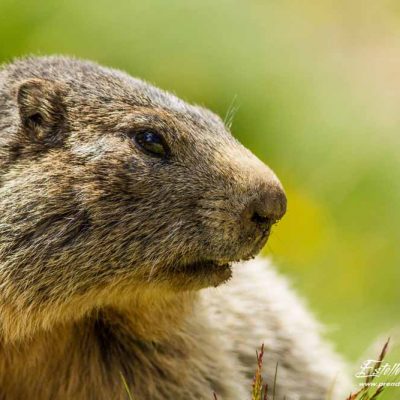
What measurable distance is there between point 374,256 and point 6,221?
6068 millimetres

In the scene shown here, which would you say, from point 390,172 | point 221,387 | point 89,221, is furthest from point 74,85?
point 390,172

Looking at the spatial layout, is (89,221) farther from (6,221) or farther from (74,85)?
(74,85)

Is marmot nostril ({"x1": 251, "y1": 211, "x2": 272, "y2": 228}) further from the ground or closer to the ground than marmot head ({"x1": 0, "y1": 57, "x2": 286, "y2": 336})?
further from the ground

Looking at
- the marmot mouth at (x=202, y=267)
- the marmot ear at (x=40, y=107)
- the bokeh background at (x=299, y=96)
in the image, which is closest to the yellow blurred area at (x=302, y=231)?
the bokeh background at (x=299, y=96)

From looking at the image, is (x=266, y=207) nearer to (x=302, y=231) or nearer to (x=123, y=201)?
(x=123, y=201)

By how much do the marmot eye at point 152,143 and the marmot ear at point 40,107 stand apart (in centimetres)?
52

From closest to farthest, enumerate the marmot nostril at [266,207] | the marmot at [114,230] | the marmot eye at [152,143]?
the marmot nostril at [266,207] → the marmot at [114,230] → the marmot eye at [152,143]

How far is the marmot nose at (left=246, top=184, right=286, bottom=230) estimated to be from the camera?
5926 millimetres

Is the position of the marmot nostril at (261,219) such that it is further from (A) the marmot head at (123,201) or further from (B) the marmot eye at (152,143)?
(B) the marmot eye at (152,143)

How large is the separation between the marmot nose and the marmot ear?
4.38ft

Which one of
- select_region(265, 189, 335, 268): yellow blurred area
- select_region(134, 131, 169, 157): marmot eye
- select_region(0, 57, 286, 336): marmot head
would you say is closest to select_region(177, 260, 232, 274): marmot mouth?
select_region(0, 57, 286, 336): marmot head

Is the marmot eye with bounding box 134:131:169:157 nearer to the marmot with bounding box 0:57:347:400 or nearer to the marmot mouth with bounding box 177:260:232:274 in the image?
the marmot with bounding box 0:57:347:400

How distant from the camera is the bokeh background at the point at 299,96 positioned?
37.3ft

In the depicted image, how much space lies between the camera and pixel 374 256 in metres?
11.6
